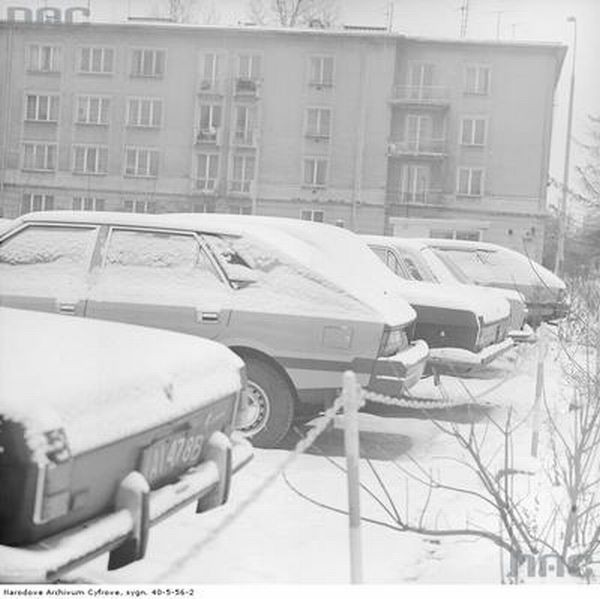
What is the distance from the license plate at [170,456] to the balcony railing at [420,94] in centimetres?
214

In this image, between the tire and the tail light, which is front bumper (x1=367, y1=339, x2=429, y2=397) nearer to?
the tire

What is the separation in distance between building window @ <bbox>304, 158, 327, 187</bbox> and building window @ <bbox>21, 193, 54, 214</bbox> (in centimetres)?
110

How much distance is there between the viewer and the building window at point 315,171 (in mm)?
3650

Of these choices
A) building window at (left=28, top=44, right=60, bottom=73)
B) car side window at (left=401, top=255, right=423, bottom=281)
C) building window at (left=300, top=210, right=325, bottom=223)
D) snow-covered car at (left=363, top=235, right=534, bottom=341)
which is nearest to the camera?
building window at (left=28, top=44, right=60, bottom=73)

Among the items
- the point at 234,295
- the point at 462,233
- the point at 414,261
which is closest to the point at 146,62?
the point at 234,295

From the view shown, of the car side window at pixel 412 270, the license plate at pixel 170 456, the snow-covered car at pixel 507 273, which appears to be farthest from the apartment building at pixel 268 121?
the snow-covered car at pixel 507 273

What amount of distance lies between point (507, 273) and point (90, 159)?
5.56 meters

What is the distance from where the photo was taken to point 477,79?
150 inches

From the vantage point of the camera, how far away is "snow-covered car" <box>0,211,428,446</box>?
3521mm

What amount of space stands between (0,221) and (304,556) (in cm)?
193

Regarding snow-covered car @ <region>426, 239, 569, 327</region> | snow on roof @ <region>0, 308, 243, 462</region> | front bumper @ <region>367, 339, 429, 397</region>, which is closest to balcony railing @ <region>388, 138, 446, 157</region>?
front bumper @ <region>367, 339, 429, 397</region>

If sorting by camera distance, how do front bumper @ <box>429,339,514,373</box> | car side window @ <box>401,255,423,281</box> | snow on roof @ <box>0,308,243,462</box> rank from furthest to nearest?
car side window @ <box>401,255,423,281</box>, front bumper @ <box>429,339,514,373</box>, snow on roof @ <box>0,308,243,462</box>

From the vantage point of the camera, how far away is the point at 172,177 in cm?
370

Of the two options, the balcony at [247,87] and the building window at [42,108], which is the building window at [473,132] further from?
the building window at [42,108]
